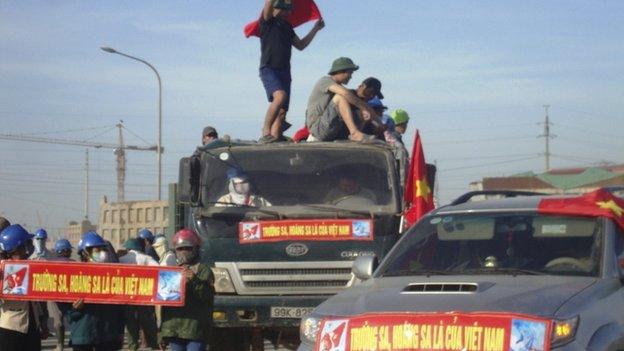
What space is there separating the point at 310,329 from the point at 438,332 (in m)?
0.93

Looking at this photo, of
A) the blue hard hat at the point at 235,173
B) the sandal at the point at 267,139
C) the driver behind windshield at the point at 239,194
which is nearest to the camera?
the driver behind windshield at the point at 239,194

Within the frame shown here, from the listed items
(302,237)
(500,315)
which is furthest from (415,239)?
(302,237)

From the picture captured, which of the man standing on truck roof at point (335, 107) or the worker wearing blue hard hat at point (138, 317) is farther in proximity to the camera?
the worker wearing blue hard hat at point (138, 317)

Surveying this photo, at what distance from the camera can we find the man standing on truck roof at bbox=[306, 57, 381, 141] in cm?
1321

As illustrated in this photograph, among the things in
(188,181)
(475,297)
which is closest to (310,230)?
(188,181)

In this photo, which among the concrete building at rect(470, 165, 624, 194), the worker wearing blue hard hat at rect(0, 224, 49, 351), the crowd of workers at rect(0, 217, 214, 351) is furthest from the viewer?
the concrete building at rect(470, 165, 624, 194)

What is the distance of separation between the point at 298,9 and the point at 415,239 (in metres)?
7.21

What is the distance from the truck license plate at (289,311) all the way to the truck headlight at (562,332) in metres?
5.13

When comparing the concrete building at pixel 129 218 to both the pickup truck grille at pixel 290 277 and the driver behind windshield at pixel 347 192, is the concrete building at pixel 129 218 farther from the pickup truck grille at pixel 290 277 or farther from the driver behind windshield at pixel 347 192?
the pickup truck grille at pixel 290 277

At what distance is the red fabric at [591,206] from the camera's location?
8.02 m

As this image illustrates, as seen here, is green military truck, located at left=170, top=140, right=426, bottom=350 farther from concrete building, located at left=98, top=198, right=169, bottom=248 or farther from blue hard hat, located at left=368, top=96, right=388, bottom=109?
concrete building, located at left=98, top=198, right=169, bottom=248

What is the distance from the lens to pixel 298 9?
50.2ft

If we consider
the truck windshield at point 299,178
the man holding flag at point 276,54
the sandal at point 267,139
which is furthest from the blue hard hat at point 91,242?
the man holding flag at point 276,54

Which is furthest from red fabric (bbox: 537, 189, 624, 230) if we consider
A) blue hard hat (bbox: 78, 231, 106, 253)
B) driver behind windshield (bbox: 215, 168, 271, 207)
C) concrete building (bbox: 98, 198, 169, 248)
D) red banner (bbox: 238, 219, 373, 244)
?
concrete building (bbox: 98, 198, 169, 248)
